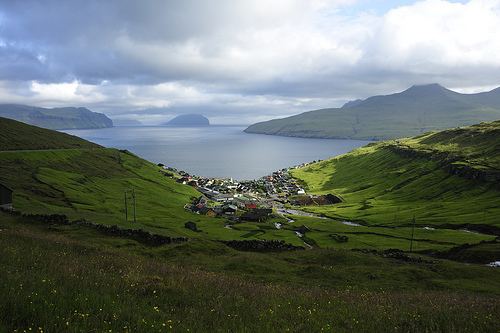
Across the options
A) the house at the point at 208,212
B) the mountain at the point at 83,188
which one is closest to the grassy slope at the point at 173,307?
the mountain at the point at 83,188

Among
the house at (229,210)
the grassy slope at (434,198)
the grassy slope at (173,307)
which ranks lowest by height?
the house at (229,210)

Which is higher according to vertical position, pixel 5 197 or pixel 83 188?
pixel 5 197

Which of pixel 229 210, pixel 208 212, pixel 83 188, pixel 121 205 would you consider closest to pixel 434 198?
pixel 229 210

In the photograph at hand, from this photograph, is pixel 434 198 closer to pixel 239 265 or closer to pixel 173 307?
pixel 239 265

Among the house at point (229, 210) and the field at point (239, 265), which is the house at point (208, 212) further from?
the field at point (239, 265)

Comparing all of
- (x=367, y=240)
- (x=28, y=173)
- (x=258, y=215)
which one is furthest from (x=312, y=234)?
(x=28, y=173)

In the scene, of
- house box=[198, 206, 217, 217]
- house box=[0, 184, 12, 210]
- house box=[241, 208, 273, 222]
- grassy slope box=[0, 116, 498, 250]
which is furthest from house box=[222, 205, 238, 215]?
house box=[0, 184, 12, 210]

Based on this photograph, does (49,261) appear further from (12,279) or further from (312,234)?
(312,234)

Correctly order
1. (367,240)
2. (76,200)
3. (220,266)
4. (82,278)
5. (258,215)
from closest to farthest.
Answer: (82,278)
(220,266)
(367,240)
(76,200)
(258,215)

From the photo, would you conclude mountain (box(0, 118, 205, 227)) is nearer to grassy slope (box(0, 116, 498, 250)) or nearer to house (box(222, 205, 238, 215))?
grassy slope (box(0, 116, 498, 250))

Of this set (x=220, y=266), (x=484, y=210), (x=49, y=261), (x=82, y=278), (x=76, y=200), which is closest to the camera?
(x=82, y=278)

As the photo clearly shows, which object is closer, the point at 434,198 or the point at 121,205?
the point at 121,205
